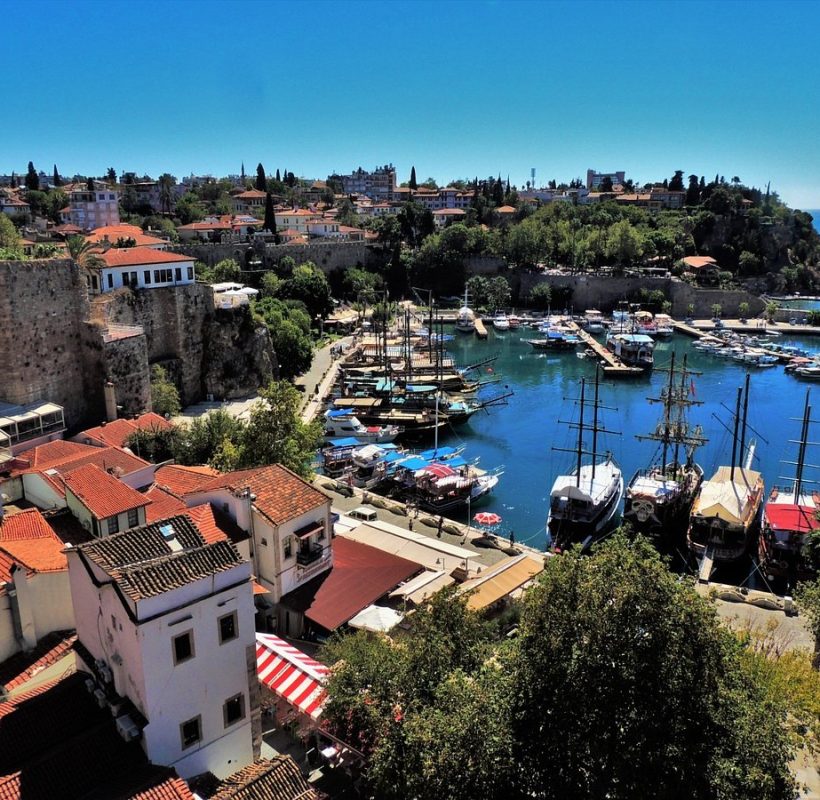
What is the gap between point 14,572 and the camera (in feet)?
45.0

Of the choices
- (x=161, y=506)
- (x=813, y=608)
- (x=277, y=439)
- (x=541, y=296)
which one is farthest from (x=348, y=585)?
(x=541, y=296)

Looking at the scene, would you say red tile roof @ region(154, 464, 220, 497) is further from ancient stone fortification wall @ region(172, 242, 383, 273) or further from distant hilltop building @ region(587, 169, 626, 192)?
distant hilltop building @ region(587, 169, 626, 192)

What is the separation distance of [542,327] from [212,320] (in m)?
43.6

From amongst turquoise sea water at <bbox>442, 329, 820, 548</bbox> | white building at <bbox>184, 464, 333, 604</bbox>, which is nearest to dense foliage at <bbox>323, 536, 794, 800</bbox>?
white building at <bbox>184, 464, 333, 604</bbox>

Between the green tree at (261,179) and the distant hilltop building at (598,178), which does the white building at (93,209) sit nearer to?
Answer: the green tree at (261,179)

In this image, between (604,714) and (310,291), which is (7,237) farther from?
(604,714)

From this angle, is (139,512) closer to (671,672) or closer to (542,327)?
(671,672)

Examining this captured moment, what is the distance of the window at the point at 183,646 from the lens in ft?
38.9

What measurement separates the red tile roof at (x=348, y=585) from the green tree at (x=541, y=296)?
6949 cm

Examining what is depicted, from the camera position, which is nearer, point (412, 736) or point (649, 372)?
point (412, 736)

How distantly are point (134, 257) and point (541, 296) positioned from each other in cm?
5761

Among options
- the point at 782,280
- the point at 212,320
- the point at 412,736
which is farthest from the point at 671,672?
the point at 782,280

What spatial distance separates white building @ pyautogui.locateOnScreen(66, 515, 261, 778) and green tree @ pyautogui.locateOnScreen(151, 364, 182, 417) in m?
23.9

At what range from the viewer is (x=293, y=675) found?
49.1 feet
